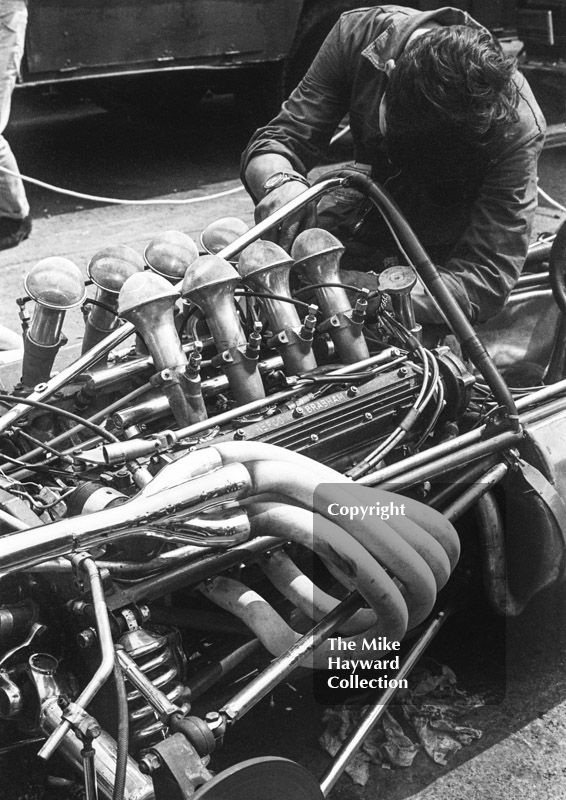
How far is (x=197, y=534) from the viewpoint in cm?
184

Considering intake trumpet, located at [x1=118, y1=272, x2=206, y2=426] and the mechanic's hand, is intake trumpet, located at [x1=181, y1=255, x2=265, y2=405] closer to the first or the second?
intake trumpet, located at [x1=118, y1=272, x2=206, y2=426]

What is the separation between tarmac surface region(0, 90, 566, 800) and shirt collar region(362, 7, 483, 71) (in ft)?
5.78

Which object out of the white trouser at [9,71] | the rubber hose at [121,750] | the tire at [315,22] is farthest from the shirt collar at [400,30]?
the tire at [315,22]

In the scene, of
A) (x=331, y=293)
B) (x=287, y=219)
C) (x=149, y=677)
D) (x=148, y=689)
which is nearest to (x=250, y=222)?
(x=287, y=219)

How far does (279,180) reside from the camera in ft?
10.1

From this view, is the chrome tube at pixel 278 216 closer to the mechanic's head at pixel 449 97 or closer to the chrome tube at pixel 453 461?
the mechanic's head at pixel 449 97

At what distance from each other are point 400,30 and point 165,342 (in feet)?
4.77

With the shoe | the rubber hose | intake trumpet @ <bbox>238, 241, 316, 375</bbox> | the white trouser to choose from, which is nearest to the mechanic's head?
intake trumpet @ <bbox>238, 241, 316, 375</bbox>

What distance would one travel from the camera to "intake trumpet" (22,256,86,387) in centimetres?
246

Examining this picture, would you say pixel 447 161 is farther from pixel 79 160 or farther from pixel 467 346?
pixel 79 160

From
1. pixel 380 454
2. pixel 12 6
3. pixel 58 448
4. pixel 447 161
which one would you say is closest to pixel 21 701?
→ pixel 58 448

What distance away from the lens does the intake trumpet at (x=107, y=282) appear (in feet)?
8.55

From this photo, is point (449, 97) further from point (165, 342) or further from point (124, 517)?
point (124, 517)

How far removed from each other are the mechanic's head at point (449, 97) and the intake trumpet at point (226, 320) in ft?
2.29
